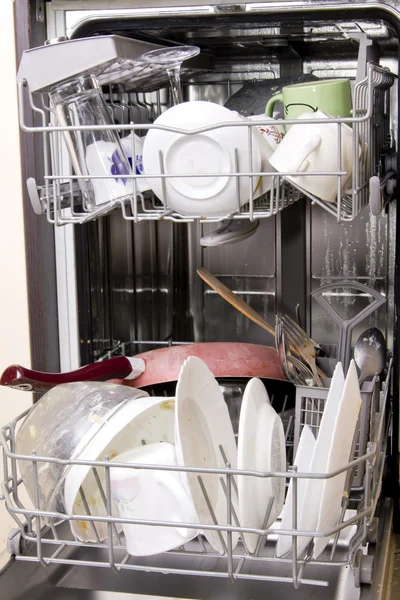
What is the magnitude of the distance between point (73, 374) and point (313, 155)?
413 millimetres

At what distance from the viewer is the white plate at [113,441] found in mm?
793

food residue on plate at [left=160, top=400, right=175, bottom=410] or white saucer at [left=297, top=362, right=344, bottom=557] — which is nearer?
white saucer at [left=297, top=362, right=344, bottom=557]

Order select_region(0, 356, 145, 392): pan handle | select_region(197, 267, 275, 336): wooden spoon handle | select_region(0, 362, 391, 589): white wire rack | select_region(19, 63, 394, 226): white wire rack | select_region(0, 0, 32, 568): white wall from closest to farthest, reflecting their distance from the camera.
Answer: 1. select_region(0, 362, 391, 589): white wire rack
2. select_region(19, 63, 394, 226): white wire rack
3. select_region(0, 356, 145, 392): pan handle
4. select_region(0, 0, 32, 568): white wall
5. select_region(197, 267, 275, 336): wooden spoon handle

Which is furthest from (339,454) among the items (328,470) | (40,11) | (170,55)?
(40,11)

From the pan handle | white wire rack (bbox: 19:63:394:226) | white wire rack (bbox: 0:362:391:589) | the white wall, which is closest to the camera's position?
white wire rack (bbox: 0:362:391:589)

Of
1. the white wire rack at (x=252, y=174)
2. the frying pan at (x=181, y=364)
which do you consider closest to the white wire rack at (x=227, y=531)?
the frying pan at (x=181, y=364)

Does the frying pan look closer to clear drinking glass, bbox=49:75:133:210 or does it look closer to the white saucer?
clear drinking glass, bbox=49:75:133:210

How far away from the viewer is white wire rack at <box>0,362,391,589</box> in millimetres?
701

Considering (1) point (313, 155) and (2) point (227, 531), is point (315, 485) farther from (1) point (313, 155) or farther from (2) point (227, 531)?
(1) point (313, 155)

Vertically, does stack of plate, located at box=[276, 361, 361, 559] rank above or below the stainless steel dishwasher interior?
below

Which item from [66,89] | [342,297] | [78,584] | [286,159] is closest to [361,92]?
[286,159]

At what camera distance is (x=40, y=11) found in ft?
3.33

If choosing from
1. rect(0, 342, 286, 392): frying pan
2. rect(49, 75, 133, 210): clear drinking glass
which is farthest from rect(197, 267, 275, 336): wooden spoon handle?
rect(49, 75, 133, 210): clear drinking glass

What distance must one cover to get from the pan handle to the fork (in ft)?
0.70
